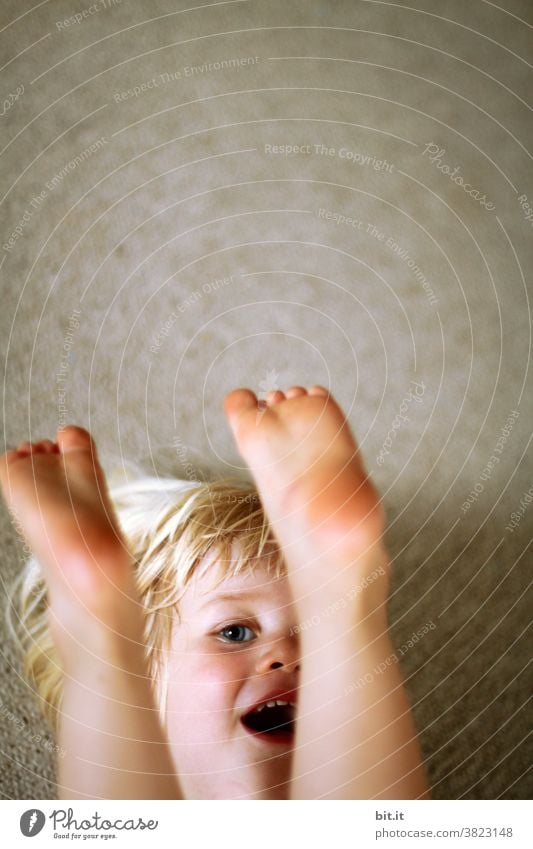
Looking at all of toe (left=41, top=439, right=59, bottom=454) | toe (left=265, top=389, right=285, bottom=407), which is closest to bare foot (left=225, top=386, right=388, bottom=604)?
toe (left=265, top=389, right=285, bottom=407)

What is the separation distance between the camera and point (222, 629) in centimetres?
52

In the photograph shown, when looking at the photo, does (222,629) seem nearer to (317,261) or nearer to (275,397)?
(275,397)

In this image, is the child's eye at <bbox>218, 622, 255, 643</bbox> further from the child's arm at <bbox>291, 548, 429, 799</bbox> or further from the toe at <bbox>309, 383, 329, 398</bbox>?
the toe at <bbox>309, 383, 329, 398</bbox>

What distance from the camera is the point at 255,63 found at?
22.2 inches

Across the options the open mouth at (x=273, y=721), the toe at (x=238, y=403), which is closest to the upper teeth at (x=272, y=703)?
the open mouth at (x=273, y=721)

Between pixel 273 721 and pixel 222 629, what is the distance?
0.21 feet

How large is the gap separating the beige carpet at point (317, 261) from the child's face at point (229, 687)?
0.09 metres

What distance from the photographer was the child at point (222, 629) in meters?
0.50

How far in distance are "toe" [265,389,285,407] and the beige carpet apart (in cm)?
3

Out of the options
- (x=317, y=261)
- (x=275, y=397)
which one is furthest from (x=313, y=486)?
(x=317, y=261)

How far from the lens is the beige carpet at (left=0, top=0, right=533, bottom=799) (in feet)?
1.78
